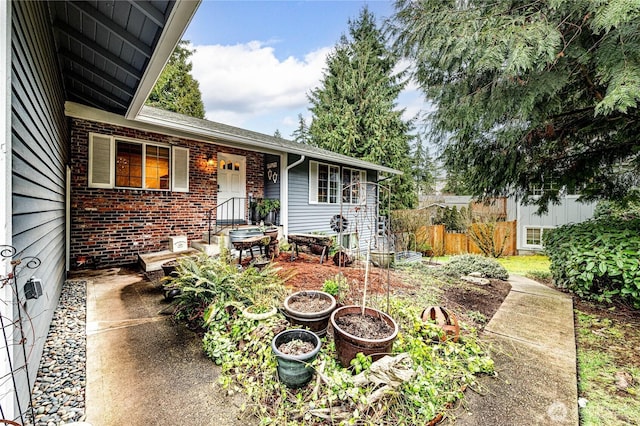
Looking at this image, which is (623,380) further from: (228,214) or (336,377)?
(228,214)

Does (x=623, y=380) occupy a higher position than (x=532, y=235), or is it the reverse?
(x=532, y=235)

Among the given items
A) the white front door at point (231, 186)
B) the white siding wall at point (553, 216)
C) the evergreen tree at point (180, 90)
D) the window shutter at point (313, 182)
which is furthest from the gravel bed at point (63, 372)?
the evergreen tree at point (180, 90)

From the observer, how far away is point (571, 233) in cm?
484

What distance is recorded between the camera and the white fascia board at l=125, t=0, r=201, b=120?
6.77ft

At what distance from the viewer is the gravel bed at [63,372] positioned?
1.84 meters

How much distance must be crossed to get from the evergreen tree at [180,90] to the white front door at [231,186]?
1071 cm

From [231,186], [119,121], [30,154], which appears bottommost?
[30,154]

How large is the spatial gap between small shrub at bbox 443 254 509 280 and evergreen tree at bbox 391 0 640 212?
5.33 ft

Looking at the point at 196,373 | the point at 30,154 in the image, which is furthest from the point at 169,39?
the point at 196,373

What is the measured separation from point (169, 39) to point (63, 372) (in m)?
3.20

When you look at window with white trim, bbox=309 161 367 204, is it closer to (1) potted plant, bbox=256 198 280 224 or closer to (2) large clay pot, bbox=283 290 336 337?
(1) potted plant, bbox=256 198 280 224

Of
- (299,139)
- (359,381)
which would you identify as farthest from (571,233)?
(299,139)

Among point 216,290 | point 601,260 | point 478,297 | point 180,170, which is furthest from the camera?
point 180,170

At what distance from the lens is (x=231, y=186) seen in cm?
782
